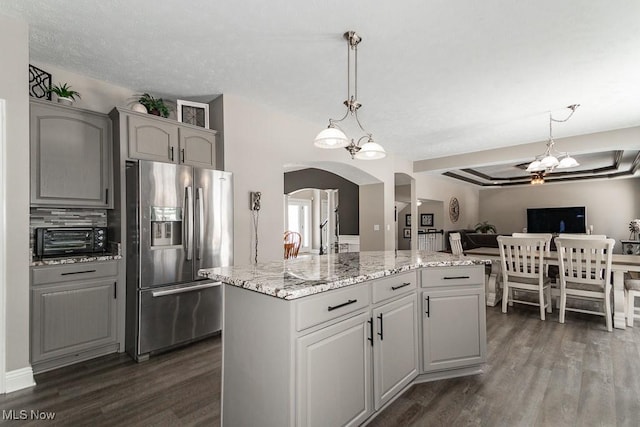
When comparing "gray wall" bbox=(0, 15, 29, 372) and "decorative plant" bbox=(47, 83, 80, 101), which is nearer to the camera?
"gray wall" bbox=(0, 15, 29, 372)

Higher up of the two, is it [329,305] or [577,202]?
[577,202]

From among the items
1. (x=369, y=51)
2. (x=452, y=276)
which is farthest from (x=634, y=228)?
(x=369, y=51)

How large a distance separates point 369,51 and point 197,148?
1.98 m

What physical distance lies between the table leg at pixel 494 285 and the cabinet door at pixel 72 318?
454 cm

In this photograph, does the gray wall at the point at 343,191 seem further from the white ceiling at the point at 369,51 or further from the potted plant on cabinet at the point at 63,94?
the potted plant on cabinet at the point at 63,94

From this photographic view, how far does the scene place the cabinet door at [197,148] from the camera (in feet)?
10.6

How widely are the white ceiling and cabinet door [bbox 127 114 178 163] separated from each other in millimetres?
457

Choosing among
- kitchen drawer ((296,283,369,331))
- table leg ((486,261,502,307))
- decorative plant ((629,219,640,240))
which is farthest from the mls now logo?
decorative plant ((629,219,640,240))

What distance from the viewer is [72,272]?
255 cm

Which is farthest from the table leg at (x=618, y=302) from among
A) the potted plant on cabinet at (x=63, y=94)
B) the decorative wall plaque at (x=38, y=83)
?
the decorative wall plaque at (x=38, y=83)

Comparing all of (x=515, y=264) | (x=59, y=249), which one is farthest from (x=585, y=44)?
(x=59, y=249)

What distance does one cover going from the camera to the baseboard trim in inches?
84.4

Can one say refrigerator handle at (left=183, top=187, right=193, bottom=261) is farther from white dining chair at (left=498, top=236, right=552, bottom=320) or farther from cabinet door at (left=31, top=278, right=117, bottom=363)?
white dining chair at (left=498, top=236, right=552, bottom=320)

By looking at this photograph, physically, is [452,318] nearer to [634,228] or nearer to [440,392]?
[440,392]
